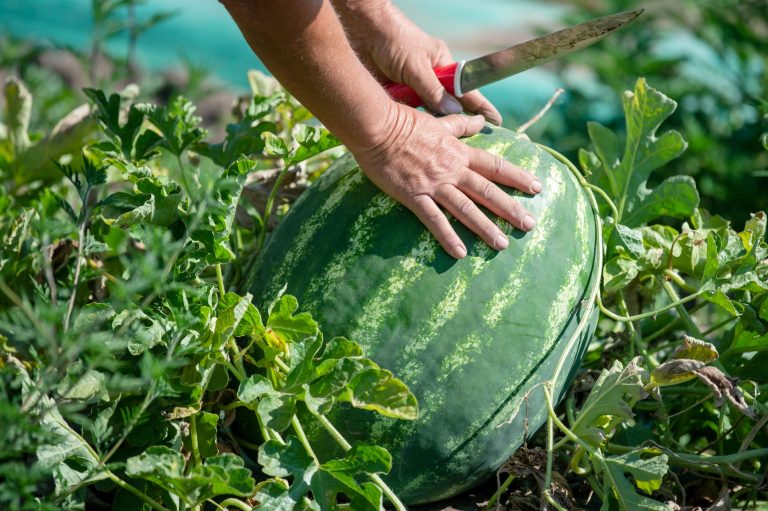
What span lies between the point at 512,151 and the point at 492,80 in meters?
0.19

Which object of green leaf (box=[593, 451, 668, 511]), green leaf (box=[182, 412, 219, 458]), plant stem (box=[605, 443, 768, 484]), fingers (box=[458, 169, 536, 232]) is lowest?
plant stem (box=[605, 443, 768, 484])

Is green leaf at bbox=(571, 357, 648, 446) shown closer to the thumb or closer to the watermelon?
the watermelon

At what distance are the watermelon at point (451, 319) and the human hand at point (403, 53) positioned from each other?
328 mm

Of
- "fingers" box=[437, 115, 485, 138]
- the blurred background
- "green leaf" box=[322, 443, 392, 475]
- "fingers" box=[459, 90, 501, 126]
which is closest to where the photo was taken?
"green leaf" box=[322, 443, 392, 475]

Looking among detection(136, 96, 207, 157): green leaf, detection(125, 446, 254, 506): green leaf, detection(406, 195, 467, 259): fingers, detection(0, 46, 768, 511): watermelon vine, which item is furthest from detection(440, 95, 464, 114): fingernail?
detection(125, 446, 254, 506): green leaf

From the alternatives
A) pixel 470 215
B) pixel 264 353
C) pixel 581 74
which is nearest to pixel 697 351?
pixel 470 215

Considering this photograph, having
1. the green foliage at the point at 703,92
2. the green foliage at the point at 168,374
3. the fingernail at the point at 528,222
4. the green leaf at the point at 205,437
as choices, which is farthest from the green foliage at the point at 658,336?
the green foliage at the point at 703,92

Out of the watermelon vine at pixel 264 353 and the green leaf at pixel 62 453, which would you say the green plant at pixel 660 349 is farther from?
the green leaf at pixel 62 453

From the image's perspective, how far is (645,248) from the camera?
2.07 m

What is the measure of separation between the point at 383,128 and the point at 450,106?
0.35 m

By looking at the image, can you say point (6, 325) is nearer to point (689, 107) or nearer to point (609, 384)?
point (609, 384)

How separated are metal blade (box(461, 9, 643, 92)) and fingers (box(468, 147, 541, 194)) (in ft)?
0.82

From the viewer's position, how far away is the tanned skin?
163 centimetres

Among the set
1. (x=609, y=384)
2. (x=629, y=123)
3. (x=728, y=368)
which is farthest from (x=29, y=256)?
(x=728, y=368)
